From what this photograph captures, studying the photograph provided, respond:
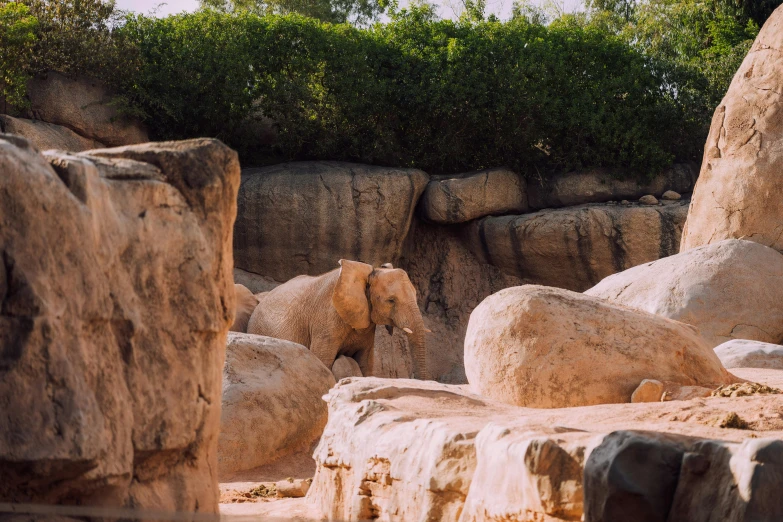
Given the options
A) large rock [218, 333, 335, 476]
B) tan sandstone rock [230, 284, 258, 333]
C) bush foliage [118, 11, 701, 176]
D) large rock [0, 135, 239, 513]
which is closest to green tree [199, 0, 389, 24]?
bush foliage [118, 11, 701, 176]

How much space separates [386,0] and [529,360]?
1578 cm

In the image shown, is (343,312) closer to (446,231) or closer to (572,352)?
(446,231)

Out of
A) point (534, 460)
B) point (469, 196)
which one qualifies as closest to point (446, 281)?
point (469, 196)

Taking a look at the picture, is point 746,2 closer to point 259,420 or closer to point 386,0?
point 386,0

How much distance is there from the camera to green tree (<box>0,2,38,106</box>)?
55.2 ft

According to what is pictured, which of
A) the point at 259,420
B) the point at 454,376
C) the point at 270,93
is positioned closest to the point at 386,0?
the point at 270,93

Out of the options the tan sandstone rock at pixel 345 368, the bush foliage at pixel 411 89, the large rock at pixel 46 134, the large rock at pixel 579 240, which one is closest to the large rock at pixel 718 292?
the tan sandstone rock at pixel 345 368

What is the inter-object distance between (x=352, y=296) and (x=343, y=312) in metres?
0.25

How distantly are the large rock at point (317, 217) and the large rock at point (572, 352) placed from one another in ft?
35.9

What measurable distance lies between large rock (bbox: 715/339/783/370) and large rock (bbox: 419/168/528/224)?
998 cm

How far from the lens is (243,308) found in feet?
49.8

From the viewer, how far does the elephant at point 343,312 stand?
46.3 feet

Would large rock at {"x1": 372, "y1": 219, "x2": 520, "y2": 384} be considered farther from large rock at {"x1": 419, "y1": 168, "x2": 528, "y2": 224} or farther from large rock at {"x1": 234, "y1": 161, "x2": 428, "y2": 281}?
large rock at {"x1": 234, "y1": 161, "x2": 428, "y2": 281}

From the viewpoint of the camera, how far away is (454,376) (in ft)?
60.1
